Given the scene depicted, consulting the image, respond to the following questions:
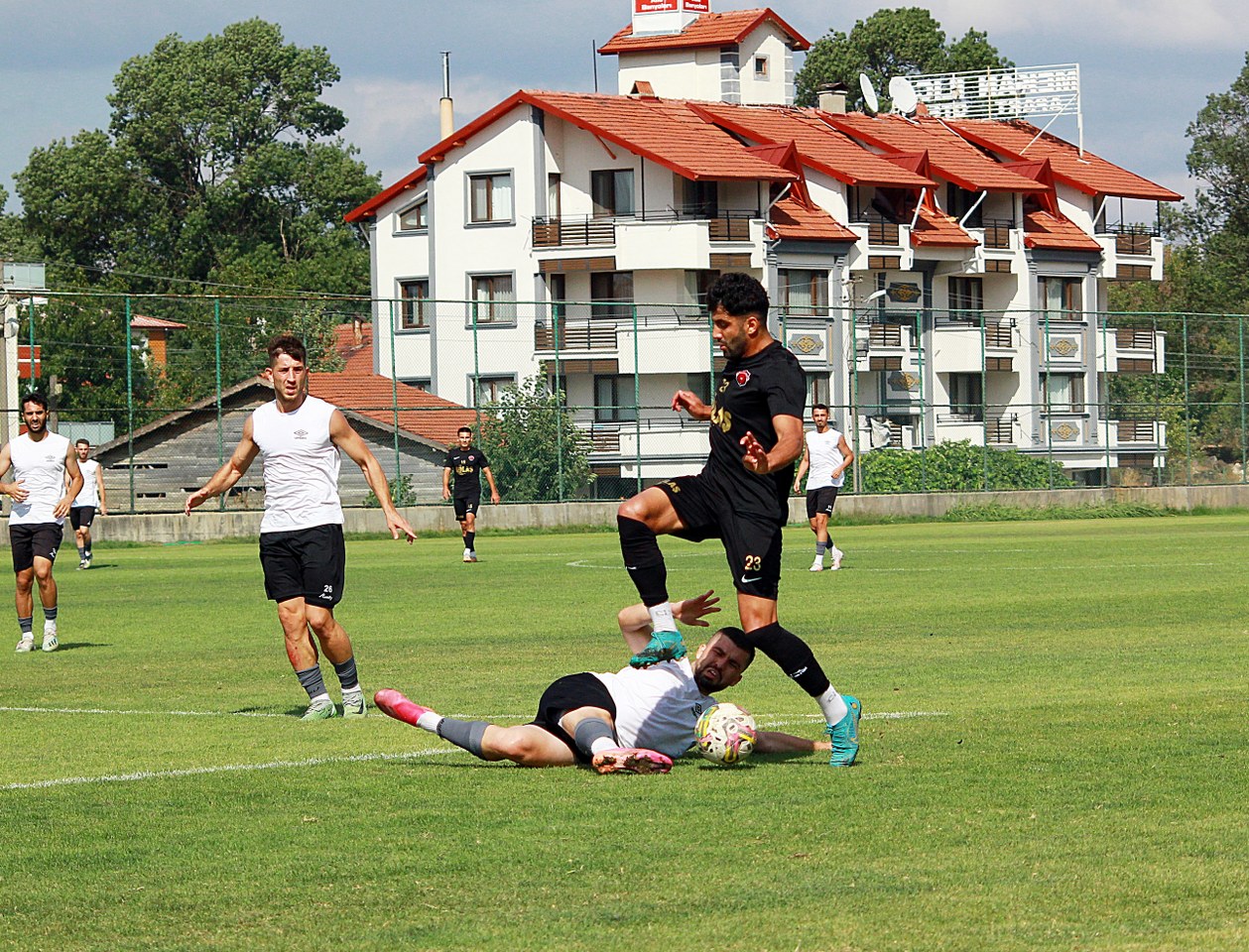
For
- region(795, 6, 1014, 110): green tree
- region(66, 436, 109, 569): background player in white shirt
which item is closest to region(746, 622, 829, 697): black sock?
region(66, 436, 109, 569): background player in white shirt

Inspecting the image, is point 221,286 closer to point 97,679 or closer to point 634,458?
point 634,458

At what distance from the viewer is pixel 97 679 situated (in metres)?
14.1

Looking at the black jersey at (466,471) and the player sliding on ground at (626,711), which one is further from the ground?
the black jersey at (466,471)

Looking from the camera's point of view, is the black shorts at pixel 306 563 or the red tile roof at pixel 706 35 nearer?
the black shorts at pixel 306 563

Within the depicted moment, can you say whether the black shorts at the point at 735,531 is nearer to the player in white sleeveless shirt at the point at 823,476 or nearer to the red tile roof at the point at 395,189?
the player in white sleeveless shirt at the point at 823,476

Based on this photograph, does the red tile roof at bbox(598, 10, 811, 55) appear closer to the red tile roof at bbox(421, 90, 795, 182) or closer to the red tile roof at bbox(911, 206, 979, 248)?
the red tile roof at bbox(421, 90, 795, 182)

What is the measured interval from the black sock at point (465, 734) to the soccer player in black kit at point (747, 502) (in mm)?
806

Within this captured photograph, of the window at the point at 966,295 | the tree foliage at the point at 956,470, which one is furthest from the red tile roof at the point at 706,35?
the tree foliage at the point at 956,470

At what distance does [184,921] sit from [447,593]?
1750 centimetres

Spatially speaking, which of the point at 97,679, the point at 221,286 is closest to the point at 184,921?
the point at 97,679

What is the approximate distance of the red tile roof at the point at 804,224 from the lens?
65812mm

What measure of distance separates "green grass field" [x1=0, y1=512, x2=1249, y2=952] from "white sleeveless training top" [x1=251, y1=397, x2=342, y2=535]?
1.23 m

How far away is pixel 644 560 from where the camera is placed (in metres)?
8.91

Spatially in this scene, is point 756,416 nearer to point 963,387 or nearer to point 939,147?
point 963,387
